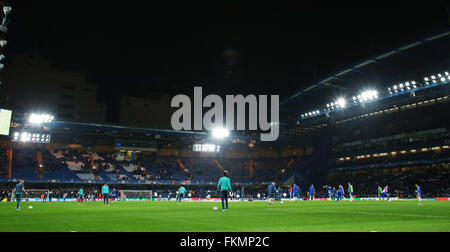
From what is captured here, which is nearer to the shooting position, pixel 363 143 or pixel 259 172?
pixel 363 143

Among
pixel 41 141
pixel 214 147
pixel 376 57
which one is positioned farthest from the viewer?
pixel 214 147

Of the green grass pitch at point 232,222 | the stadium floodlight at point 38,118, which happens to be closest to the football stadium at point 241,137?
the stadium floodlight at point 38,118

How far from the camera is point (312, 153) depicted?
65.8m

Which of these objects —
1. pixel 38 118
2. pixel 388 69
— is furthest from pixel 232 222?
pixel 38 118

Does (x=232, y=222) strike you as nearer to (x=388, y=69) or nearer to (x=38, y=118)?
(x=388, y=69)

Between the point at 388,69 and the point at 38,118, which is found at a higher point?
the point at 388,69

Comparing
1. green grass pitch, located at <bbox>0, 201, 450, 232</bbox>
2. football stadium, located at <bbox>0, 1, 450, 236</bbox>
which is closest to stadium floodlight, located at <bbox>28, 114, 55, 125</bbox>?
football stadium, located at <bbox>0, 1, 450, 236</bbox>

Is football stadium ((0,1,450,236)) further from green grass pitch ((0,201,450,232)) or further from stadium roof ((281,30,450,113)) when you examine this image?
green grass pitch ((0,201,450,232))

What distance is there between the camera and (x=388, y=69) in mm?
38969

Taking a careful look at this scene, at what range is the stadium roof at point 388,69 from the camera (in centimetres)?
3356

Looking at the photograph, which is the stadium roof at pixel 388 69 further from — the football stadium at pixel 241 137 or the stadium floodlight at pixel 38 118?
the stadium floodlight at pixel 38 118

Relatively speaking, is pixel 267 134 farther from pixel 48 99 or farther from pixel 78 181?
pixel 48 99
